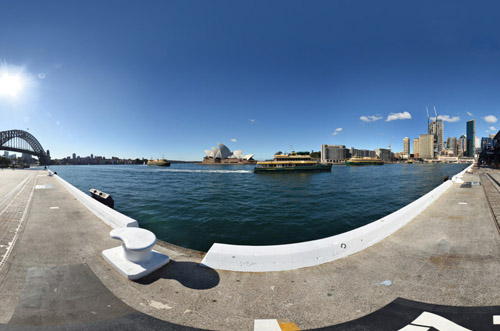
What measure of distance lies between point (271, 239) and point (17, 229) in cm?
902

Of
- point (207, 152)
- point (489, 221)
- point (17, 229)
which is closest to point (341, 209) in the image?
point (489, 221)

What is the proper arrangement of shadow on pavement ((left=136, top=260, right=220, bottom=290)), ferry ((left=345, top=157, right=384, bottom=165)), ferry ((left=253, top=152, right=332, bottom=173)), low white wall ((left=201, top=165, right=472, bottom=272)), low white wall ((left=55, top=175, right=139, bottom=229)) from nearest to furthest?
1. shadow on pavement ((left=136, top=260, right=220, bottom=290))
2. low white wall ((left=201, top=165, right=472, bottom=272))
3. low white wall ((left=55, top=175, right=139, bottom=229))
4. ferry ((left=253, top=152, right=332, bottom=173))
5. ferry ((left=345, top=157, right=384, bottom=165))

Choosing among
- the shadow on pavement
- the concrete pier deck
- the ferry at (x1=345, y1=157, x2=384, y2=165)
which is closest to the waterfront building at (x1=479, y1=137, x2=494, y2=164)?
the ferry at (x1=345, y1=157, x2=384, y2=165)

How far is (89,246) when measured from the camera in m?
5.66

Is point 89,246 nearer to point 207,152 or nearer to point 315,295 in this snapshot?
point 315,295

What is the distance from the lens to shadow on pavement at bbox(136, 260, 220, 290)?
13.0ft

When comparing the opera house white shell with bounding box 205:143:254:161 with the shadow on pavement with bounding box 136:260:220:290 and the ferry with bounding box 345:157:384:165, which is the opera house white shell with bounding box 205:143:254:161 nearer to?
the ferry with bounding box 345:157:384:165

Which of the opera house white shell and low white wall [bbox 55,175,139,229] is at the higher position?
the opera house white shell

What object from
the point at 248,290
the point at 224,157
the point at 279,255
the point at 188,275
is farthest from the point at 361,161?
the point at 188,275

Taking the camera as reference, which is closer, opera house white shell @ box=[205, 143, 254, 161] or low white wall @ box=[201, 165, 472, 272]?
low white wall @ box=[201, 165, 472, 272]

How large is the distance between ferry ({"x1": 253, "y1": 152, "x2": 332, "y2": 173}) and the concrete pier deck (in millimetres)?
56357

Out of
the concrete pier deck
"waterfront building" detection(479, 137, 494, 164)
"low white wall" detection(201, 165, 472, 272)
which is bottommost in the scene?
the concrete pier deck

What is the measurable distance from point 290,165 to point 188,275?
64.4 meters

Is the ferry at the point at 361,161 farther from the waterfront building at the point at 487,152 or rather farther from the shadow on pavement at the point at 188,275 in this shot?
the shadow on pavement at the point at 188,275
